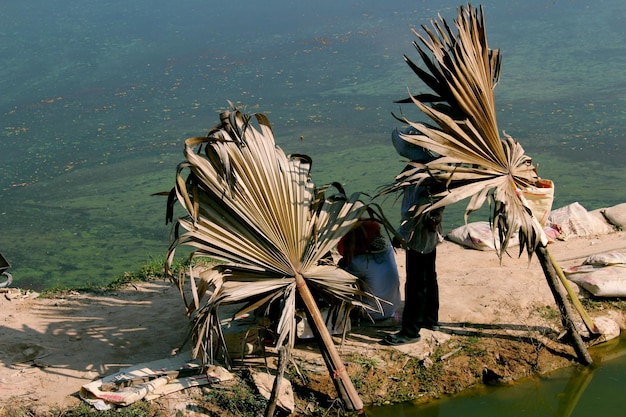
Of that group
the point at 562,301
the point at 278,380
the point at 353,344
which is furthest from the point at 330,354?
the point at 562,301

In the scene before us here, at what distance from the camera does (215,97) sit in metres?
14.9

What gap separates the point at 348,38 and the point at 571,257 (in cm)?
1135

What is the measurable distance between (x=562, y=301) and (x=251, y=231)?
225 cm

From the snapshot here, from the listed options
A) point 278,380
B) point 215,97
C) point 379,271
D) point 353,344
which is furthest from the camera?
point 215,97

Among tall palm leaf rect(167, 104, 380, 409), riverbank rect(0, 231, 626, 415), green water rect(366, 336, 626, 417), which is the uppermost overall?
tall palm leaf rect(167, 104, 380, 409)

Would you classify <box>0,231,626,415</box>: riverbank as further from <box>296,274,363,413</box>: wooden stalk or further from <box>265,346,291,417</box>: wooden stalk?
Answer: <box>265,346,291,417</box>: wooden stalk

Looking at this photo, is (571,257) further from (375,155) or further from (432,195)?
(375,155)

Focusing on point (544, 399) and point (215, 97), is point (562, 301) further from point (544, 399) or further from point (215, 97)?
point (215, 97)

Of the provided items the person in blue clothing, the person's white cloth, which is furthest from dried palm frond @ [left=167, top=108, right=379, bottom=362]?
the person's white cloth

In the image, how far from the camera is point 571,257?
7715 mm

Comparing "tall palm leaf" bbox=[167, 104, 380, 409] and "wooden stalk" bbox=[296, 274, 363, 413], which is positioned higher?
"tall palm leaf" bbox=[167, 104, 380, 409]

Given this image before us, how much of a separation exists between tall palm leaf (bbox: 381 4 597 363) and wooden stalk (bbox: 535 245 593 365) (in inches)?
16.7

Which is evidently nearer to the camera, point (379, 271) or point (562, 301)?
point (562, 301)

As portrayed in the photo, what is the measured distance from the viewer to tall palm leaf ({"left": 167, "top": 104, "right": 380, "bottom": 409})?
207 inches
